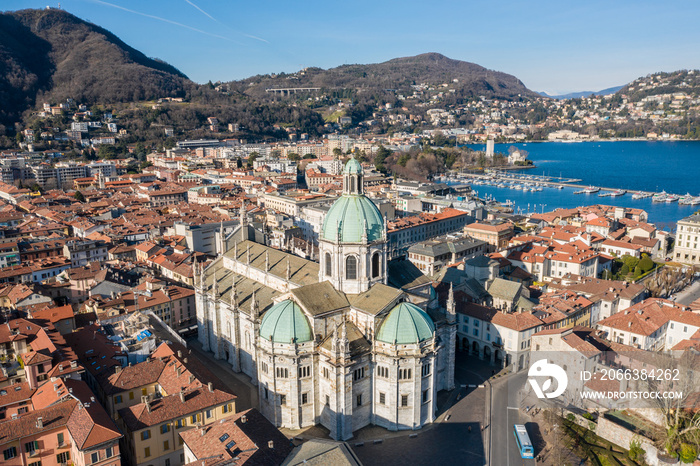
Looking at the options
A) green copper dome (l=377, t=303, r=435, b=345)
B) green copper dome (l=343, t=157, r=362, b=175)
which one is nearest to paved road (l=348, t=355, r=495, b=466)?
green copper dome (l=377, t=303, r=435, b=345)

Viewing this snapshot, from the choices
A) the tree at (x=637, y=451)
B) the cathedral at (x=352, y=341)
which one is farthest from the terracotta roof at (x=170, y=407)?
the tree at (x=637, y=451)

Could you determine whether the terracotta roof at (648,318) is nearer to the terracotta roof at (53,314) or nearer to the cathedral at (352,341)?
the cathedral at (352,341)

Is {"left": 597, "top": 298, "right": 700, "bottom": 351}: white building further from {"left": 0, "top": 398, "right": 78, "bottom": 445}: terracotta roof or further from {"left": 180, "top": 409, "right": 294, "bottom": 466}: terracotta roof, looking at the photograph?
{"left": 0, "top": 398, "right": 78, "bottom": 445}: terracotta roof

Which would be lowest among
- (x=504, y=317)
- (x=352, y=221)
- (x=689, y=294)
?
(x=689, y=294)

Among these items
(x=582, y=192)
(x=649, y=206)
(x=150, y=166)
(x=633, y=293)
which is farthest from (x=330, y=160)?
(x=633, y=293)

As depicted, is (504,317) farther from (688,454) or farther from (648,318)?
(688,454)

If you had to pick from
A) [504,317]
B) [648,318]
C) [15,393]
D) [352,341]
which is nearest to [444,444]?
[352,341]

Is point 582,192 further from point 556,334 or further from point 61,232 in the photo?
point 61,232
